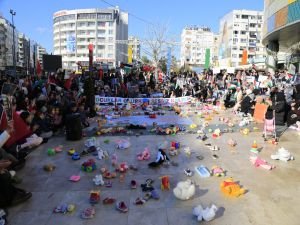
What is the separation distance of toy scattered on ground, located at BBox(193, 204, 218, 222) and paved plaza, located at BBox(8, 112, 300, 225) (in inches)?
3.0

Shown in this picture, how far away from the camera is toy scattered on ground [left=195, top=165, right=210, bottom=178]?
7123 millimetres

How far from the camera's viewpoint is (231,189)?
6195 millimetres

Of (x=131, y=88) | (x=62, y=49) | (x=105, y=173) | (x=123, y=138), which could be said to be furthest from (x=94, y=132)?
(x=62, y=49)

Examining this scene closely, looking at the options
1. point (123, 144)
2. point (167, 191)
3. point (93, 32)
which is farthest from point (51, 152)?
point (93, 32)

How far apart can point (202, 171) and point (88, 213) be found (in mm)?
2815

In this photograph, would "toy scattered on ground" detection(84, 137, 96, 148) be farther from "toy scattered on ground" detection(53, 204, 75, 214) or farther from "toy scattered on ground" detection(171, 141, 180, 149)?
"toy scattered on ground" detection(53, 204, 75, 214)

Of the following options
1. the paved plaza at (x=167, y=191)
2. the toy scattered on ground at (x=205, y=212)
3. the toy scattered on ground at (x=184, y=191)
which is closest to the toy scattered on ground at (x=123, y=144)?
the paved plaza at (x=167, y=191)

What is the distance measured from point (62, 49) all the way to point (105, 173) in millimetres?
147372

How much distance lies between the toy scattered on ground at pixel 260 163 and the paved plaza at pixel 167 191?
117mm

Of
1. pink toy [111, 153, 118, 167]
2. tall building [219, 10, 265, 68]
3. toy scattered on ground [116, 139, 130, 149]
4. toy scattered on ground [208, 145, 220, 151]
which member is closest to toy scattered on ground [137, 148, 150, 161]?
pink toy [111, 153, 118, 167]

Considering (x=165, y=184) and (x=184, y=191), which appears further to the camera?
(x=165, y=184)

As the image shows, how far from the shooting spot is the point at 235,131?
11.6m

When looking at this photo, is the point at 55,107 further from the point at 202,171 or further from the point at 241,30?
the point at 241,30

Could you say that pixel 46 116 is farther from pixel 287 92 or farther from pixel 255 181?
pixel 287 92
